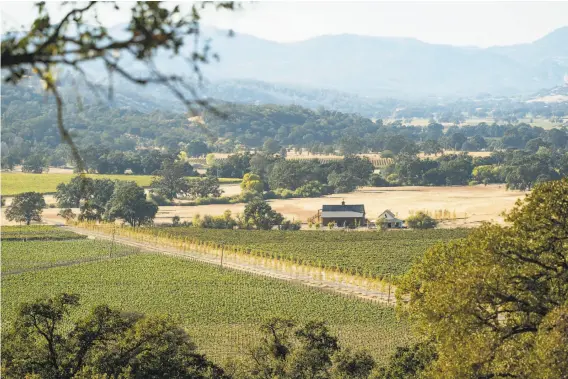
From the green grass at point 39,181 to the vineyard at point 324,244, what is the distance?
2623 cm

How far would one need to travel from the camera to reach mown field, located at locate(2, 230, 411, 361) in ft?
121

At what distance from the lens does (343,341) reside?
35656mm

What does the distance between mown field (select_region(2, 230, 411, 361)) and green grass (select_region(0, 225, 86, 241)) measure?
700cm

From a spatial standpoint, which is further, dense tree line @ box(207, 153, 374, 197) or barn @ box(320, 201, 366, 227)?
dense tree line @ box(207, 153, 374, 197)

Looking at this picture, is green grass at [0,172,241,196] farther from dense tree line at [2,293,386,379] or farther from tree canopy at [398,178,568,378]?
tree canopy at [398,178,568,378]

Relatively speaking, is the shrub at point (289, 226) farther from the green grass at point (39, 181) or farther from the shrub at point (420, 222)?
the green grass at point (39, 181)

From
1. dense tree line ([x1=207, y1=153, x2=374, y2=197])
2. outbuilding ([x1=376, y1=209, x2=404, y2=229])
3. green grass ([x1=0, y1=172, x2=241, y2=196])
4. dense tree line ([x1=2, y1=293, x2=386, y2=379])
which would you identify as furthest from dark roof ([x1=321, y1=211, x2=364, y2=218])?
dense tree line ([x1=2, y1=293, x2=386, y2=379])

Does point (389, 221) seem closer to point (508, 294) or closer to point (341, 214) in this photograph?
point (341, 214)

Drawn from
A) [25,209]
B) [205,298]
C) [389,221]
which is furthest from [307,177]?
[205,298]

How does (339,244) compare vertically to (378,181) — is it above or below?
below

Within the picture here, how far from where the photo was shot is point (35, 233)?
219 ft

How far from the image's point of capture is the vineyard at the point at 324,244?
2144 inches

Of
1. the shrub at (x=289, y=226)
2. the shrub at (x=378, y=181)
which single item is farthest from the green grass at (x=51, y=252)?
the shrub at (x=378, y=181)

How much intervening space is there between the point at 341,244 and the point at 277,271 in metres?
10.5
